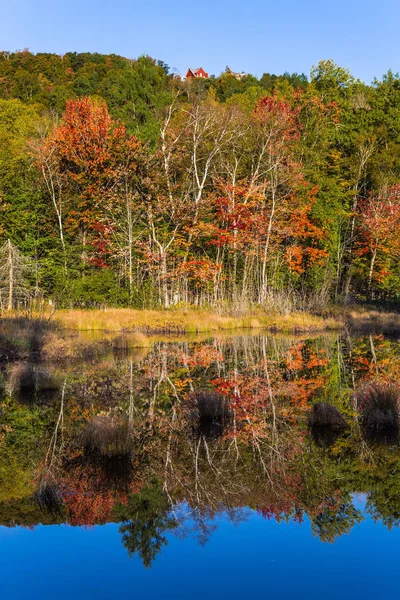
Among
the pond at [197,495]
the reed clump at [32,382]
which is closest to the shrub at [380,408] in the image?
the pond at [197,495]

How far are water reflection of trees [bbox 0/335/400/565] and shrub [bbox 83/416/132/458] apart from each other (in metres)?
0.03

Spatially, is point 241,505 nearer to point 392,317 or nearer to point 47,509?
point 47,509

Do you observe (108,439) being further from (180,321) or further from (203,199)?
(203,199)

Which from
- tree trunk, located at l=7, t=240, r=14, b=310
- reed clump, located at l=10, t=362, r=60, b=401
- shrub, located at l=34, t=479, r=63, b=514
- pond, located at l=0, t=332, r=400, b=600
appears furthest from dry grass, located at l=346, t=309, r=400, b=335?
shrub, located at l=34, t=479, r=63, b=514

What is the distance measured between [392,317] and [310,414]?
21102mm

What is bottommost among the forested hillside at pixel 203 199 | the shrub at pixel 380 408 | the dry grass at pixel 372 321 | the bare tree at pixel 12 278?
the dry grass at pixel 372 321

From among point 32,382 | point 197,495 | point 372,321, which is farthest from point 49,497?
point 372,321

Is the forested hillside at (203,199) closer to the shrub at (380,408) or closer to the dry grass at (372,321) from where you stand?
the dry grass at (372,321)

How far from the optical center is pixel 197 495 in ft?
22.2

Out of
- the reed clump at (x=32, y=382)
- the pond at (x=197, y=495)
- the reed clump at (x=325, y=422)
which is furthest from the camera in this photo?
the reed clump at (x=32, y=382)

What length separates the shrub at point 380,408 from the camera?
9.33 metres

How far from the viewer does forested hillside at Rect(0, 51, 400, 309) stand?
30062 millimetres

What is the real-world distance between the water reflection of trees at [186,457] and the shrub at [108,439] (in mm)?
29

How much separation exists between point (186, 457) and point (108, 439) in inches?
41.5
